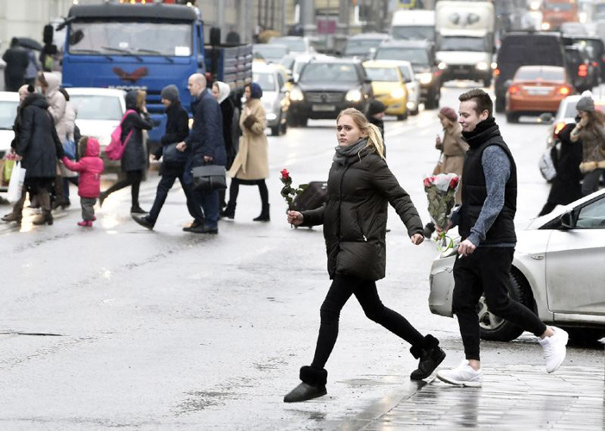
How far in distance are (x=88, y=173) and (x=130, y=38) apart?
1160cm

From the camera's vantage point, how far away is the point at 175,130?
19.1 m

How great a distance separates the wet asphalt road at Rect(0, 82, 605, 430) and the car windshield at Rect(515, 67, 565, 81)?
2869 centimetres

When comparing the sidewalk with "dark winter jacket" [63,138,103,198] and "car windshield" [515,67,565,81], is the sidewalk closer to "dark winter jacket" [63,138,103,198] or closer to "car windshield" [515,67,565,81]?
"dark winter jacket" [63,138,103,198]

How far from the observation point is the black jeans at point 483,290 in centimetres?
950

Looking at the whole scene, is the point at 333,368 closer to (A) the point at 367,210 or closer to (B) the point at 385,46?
(A) the point at 367,210

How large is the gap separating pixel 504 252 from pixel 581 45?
72633mm

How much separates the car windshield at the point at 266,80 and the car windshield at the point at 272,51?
24.6m

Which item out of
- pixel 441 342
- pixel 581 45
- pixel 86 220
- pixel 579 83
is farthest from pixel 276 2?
pixel 441 342

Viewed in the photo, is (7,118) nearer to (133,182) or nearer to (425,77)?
(133,182)

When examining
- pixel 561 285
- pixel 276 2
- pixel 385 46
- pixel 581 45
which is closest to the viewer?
pixel 561 285

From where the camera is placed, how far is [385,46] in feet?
199

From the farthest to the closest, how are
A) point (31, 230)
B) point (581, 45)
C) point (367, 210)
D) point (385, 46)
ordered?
1. point (581, 45)
2. point (385, 46)
3. point (31, 230)
4. point (367, 210)

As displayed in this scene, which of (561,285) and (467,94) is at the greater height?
(467,94)

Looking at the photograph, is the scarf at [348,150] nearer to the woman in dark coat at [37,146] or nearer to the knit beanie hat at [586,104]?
the knit beanie hat at [586,104]
